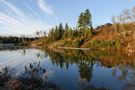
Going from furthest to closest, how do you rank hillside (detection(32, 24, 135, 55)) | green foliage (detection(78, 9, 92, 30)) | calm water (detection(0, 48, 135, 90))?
green foliage (detection(78, 9, 92, 30)) < hillside (detection(32, 24, 135, 55)) < calm water (detection(0, 48, 135, 90))

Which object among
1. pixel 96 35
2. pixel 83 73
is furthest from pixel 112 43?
pixel 83 73

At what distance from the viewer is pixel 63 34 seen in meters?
142

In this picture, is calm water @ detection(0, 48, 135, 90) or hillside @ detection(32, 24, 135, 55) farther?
hillside @ detection(32, 24, 135, 55)

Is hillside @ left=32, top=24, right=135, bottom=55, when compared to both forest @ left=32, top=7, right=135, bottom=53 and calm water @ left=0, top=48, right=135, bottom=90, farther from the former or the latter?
Answer: calm water @ left=0, top=48, right=135, bottom=90

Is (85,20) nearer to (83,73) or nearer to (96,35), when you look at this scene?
(96,35)

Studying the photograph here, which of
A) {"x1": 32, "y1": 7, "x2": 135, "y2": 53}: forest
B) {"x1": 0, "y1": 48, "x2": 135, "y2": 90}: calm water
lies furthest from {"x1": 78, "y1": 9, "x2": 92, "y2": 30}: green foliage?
{"x1": 0, "y1": 48, "x2": 135, "y2": 90}: calm water

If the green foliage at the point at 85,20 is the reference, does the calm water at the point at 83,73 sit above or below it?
below

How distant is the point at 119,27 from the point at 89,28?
635 inches

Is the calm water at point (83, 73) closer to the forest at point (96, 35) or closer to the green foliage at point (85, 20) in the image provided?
the forest at point (96, 35)

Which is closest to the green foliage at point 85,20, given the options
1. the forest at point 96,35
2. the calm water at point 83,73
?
the forest at point 96,35

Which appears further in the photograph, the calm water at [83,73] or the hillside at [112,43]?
the hillside at [112,43]

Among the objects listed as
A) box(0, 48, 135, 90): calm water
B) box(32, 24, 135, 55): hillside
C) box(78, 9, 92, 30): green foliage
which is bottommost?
box(0, 48, 135, 90): calm water

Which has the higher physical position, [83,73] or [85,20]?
[85,20]

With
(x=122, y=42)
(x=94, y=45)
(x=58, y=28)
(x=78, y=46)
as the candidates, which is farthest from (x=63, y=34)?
(x=122, y=42)
